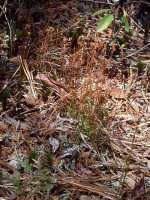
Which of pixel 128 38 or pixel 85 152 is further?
pixel 128 38

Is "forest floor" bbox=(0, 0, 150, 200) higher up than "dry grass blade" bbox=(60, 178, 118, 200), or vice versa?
"forest floor" bbox=(0, 0, 150, 200)

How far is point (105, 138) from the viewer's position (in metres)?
2.43

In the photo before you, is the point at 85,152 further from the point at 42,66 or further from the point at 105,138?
the point at 42,66

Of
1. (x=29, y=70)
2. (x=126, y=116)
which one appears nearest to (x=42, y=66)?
(x=29, y=70)

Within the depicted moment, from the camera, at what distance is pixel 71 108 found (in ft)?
8.34

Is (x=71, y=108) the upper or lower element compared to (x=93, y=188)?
upper

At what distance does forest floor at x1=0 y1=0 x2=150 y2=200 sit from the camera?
2.21m

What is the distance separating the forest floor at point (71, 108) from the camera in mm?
2207

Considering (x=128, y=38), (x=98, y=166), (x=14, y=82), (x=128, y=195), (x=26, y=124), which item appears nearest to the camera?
(x=128, y=195)

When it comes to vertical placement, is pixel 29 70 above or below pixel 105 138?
above

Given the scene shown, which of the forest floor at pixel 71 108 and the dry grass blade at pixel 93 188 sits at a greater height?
the forest floor at pixel 71 108

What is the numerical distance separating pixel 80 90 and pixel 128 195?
72 centimetres

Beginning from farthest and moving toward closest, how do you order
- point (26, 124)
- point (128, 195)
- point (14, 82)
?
point (14, 82), point (26, 124), point (128, 195)

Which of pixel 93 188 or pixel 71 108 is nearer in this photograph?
pixel 93 188
